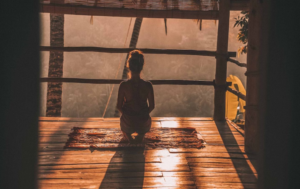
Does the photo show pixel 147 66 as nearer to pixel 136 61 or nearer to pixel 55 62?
pixel 55 62

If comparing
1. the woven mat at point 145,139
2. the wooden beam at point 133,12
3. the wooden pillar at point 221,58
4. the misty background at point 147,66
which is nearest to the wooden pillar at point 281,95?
the woven mat at point 145,139

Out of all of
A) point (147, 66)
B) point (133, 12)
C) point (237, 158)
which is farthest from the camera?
point (147, 66)

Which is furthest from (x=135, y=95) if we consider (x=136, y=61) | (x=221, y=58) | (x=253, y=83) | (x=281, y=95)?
(x=281, y=95)

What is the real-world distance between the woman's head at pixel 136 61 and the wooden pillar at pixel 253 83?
1.18m

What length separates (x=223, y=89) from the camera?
4449 mm

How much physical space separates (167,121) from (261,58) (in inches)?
136

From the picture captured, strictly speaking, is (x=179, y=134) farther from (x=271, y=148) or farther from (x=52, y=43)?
(x=52, y=43)

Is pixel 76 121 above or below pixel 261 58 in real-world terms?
below

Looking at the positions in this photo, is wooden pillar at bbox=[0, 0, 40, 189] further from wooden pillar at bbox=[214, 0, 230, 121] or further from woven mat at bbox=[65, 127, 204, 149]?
wooden pillar at bbox=[214, 0, 230, 121]

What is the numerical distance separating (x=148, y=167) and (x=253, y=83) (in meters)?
1.42

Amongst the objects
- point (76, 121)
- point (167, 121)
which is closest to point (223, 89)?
point (167, 121)

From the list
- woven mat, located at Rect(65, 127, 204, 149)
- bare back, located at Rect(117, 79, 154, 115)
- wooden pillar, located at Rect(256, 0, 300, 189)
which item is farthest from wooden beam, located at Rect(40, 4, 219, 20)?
wooden pillar, located at Rect(256, 0, 300, 189)

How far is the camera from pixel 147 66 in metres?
15.8

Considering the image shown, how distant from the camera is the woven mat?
→ 3.34 m
